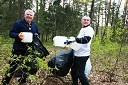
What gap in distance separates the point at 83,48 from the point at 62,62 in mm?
598

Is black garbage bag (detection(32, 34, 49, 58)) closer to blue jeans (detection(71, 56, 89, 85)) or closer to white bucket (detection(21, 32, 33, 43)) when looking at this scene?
white bucket (detection(21, 32, 33, 43))

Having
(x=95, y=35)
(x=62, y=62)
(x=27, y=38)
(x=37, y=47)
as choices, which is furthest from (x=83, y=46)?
(x=95, y=35)

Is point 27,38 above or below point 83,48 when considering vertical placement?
above

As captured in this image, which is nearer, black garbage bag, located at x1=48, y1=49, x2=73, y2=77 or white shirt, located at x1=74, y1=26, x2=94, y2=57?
white shirt, located at x1=74, y1=26, x2=94, y2=57

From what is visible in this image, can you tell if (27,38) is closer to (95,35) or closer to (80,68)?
(80,68)

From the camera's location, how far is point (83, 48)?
6.19 m

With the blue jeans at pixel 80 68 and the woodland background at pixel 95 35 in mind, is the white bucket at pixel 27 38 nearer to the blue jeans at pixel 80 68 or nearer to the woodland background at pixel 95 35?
the woodland background at pixel 95 35

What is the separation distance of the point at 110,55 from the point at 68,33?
70.6ft

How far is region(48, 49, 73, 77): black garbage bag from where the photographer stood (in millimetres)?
6363

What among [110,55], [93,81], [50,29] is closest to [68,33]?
[50,29]

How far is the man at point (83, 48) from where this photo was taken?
5988 millimetres

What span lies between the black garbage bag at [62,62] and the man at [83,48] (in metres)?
0.16

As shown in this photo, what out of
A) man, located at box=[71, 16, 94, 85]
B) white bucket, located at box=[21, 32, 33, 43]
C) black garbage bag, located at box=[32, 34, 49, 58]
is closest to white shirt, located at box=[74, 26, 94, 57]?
man, located at box=[71, 16, 94, 85]

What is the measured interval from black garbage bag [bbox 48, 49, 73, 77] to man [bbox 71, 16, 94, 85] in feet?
0.53
